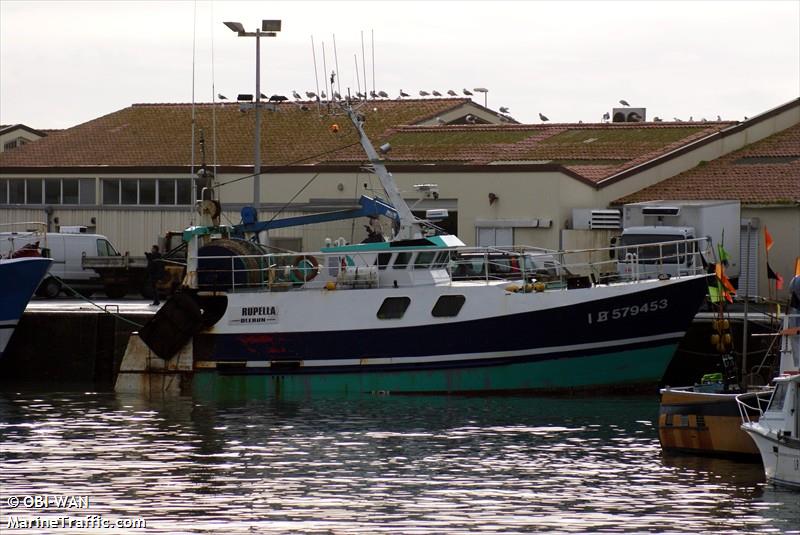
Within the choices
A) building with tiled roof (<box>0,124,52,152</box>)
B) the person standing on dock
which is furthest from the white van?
building with tiled roof (<box>0,124,52,152</box>)

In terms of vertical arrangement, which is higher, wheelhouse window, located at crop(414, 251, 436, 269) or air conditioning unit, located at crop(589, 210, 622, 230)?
air conditioning unit, located at crop(589, 210, 622, 230)

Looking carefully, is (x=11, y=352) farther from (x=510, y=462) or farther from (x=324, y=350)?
(x=510, y=462)

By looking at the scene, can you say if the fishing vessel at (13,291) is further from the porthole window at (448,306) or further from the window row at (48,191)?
the window row at (48,191)

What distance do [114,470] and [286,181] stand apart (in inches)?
1093

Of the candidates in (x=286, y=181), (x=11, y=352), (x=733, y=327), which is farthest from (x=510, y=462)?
(x=286, y=181)

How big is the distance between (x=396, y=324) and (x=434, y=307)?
0.83 m

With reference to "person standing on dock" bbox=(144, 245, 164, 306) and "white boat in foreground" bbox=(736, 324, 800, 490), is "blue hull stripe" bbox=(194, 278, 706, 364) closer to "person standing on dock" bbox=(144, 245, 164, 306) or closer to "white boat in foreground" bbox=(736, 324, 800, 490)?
"white boat in foreground" bbox=(736, 324, 800, 490)

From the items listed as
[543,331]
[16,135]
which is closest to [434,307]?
[543,331]

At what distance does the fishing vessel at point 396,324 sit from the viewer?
31.1 metres

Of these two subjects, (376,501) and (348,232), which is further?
(348,232)

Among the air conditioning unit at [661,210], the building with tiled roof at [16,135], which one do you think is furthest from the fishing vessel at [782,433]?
the building with tiled roof at [16,135]

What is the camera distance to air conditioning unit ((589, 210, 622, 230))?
1772 inches

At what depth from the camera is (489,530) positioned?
62.3 feet

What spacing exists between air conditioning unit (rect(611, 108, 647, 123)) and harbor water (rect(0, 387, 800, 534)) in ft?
97.7
